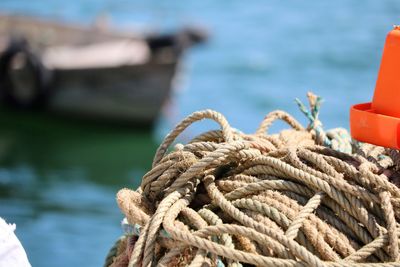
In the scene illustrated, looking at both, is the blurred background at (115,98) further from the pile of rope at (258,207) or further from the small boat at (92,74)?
the pile of rope at (258,207)

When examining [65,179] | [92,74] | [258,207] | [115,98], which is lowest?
[258,207]

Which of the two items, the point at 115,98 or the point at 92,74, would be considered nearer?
the point at 92,74

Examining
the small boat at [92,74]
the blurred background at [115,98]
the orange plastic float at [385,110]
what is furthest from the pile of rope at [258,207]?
the small boat at [92,74]

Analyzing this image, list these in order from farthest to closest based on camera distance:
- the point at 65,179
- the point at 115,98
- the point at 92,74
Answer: the point at 115,98 < the point at 92,74 < the point at 65,179

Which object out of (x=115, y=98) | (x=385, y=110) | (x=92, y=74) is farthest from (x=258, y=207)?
(x=115, y=98)

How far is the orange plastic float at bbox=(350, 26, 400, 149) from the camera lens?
2422 mm

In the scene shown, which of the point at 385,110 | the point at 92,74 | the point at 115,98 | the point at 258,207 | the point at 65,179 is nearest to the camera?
the point at 258,207

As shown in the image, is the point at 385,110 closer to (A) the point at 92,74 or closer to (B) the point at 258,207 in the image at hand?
(B) the point at 258,207

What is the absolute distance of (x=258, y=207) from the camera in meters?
2.33

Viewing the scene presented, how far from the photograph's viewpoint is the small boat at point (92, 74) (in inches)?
568

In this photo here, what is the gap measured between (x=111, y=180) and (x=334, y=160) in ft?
33.8

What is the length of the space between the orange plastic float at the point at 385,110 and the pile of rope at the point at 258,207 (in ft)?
0.27

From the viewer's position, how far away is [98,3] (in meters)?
30.1

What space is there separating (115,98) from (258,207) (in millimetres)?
13003
